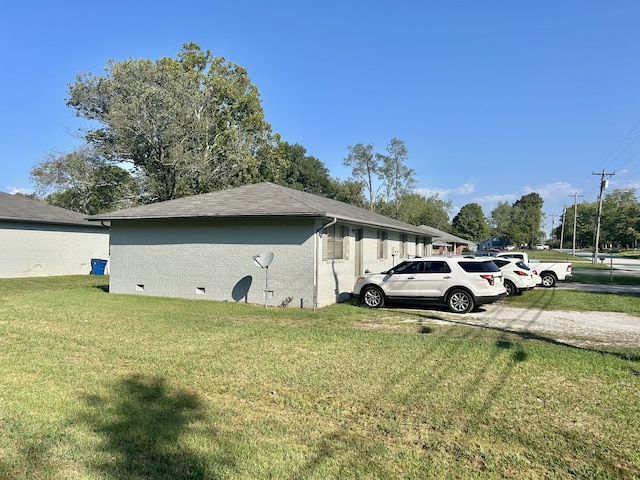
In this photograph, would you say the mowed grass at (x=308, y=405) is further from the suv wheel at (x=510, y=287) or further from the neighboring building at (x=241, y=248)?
the suv wheel at (x=510, y=287)

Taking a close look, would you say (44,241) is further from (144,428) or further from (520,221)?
(520,221)

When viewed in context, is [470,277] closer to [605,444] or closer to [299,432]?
[605,444]

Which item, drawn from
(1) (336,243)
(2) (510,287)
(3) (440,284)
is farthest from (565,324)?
(1) (336,243)

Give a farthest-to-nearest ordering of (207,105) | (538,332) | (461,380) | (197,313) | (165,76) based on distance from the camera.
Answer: (207,105) → (165,76) → (197,313) → (538,332) → (461,380)

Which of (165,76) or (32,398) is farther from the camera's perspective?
(165,76)

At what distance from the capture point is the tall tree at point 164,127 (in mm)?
25312

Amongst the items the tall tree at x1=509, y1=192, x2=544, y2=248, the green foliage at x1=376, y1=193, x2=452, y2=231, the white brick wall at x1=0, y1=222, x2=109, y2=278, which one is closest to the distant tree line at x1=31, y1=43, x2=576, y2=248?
the white brick wall at x1=0, y1=222, x2=109, y2=278

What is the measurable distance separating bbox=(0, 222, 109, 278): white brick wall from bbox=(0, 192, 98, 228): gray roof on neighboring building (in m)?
0.45

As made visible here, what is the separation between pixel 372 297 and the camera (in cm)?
1266

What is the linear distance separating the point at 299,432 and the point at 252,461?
67 cm

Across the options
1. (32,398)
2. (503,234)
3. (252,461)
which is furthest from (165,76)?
(503,234)

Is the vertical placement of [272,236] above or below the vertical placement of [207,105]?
below

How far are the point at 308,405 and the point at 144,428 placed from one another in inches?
65.7

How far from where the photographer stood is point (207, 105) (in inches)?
1168
